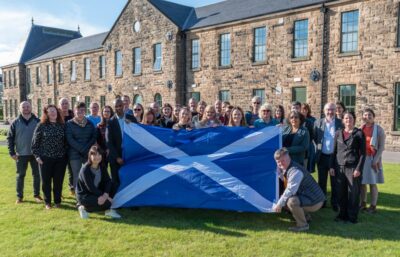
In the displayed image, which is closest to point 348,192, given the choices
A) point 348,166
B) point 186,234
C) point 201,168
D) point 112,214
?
point 348,166

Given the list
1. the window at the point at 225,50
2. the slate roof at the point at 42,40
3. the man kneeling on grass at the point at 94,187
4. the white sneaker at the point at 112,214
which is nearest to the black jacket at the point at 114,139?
the man kneeling on grass at the point at 94,187

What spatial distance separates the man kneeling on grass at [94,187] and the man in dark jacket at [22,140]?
5.56 feet

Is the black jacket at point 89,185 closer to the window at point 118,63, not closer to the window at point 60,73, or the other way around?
the window at point 118,63

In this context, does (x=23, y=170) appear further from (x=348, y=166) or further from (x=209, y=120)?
(x=348, y=166)

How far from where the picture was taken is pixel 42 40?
4275cm

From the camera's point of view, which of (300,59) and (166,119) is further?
(300,59)

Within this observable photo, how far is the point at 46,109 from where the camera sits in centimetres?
654

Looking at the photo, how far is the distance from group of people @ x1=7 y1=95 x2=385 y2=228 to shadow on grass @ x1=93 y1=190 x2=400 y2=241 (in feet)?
0.91

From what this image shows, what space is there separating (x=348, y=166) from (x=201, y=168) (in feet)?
7.66

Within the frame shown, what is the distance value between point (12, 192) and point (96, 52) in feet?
80.7

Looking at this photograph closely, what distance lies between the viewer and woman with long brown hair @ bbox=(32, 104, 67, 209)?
21.2 ft

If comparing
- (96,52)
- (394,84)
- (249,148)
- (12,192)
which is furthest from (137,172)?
(96,52)

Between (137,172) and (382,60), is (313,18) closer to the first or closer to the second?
(382,60)

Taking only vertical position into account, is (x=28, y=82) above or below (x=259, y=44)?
below
